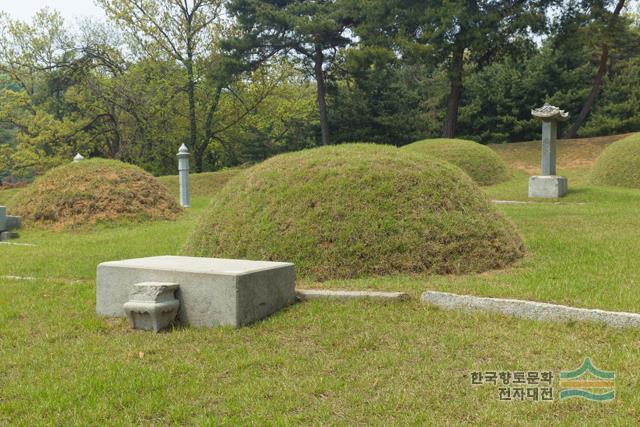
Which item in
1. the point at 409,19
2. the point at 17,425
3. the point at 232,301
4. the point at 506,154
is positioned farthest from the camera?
the point at 506,154

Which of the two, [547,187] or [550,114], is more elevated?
[550,114]

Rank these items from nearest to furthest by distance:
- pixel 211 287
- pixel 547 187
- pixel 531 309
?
pixel 531 309, pixel 211 287, pixel 547 187

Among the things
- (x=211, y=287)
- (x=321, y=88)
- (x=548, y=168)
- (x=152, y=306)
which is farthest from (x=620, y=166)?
(x=152, y=306)

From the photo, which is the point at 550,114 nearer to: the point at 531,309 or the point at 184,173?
the point at 184,173

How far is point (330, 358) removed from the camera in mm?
3658

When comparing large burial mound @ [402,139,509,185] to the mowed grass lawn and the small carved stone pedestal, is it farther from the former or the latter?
the small carved stone pedestal

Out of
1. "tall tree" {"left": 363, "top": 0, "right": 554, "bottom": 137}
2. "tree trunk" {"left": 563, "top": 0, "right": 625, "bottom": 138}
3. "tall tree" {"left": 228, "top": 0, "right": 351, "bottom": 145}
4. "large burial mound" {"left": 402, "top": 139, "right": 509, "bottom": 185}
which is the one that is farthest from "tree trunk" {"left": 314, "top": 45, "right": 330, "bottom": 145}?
"tree trunk" {"left": 563, "top": 0, "right": 625, "bottom": 138}

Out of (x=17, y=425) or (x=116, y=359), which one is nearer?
(x=17, y=425)

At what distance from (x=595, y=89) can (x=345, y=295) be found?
2619 centimetres

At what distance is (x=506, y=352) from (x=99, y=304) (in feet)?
11.8

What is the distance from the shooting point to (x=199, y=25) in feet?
89.0

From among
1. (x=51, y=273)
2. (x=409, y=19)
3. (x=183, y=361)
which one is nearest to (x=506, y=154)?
(x=409, y=19)

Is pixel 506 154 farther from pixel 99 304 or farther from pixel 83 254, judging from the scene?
pixel 99 304

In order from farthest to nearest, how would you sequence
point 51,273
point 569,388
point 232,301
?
1. point 51,273
2. point 232,301
3. point 569,388
